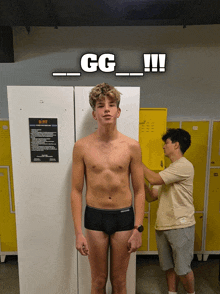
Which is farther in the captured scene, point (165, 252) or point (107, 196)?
point (165, 252)

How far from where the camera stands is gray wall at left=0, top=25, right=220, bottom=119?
290 cm

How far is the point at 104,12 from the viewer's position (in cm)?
236

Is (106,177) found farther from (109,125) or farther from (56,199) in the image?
(56,199)

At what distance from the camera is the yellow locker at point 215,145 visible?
2857 millimetres

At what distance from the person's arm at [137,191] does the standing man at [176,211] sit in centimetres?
24

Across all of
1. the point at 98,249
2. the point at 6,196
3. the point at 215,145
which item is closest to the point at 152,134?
the point at 215,145

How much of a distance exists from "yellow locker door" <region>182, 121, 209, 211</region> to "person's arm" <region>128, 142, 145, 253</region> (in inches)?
53.2

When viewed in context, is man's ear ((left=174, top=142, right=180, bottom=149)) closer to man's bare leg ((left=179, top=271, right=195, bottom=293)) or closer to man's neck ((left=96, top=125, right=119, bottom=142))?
man's neck ((left=96, top=125, right=119, bottom=142))

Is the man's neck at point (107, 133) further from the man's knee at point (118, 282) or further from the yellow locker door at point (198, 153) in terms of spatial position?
the yellow locker door at point (198, 153)

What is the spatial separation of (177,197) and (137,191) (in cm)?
50

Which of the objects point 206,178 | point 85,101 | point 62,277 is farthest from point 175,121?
point 62,277

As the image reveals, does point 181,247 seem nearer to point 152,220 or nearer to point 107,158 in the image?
point 152,220

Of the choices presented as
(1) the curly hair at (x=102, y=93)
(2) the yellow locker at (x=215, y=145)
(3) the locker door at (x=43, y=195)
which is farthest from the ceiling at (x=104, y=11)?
(2) the yellow locker at (x=215, y=145)

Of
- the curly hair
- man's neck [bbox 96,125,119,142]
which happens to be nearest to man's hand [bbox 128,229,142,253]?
man's neck [bbox 96,125,119,142]
